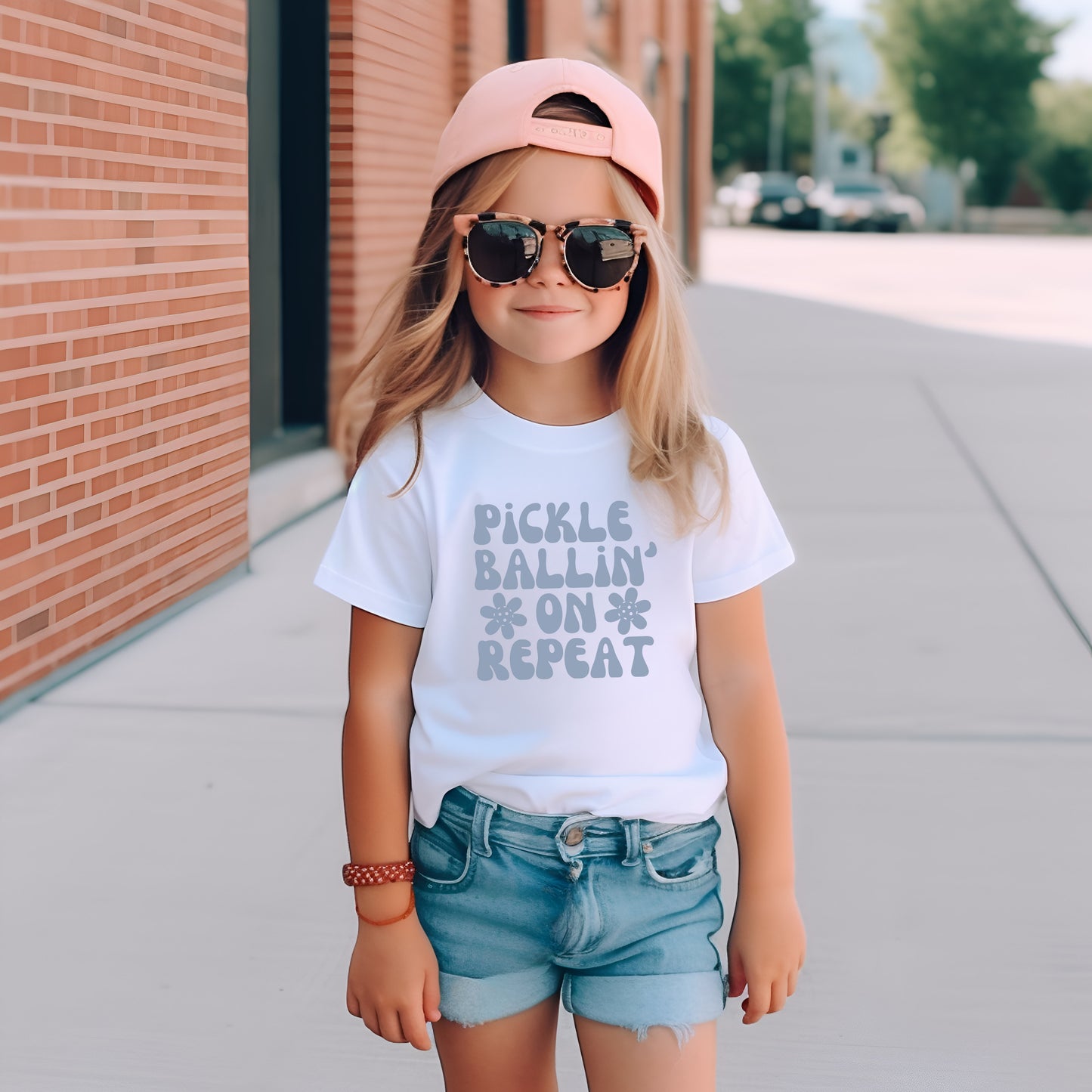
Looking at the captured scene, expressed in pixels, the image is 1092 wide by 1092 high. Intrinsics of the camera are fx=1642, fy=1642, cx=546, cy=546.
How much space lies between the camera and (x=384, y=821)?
188cm

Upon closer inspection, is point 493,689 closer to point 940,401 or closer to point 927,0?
point 940,401

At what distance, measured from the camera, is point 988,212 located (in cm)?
5753

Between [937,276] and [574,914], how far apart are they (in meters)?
24.5

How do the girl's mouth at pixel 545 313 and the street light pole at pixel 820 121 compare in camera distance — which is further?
the street light pole at pixel 820 121

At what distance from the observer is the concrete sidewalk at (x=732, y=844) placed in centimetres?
280

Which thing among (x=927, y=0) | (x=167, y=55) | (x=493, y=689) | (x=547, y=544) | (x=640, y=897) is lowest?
(x=640, y=897)

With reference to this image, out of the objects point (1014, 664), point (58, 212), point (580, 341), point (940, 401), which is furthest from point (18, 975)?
point (940, 401)

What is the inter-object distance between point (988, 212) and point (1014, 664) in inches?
2187

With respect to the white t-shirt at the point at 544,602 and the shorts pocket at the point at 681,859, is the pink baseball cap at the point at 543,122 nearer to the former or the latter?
the white t-shirt at the point at 544,602

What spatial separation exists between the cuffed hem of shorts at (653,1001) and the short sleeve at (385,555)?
1.53ft

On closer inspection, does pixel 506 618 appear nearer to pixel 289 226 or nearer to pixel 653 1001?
pixel 653 1001

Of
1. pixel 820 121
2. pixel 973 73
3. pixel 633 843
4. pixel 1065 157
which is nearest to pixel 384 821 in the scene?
pixel 633 843

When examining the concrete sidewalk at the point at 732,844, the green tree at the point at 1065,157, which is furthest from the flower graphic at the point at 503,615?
the green tree at the point at 1065,157

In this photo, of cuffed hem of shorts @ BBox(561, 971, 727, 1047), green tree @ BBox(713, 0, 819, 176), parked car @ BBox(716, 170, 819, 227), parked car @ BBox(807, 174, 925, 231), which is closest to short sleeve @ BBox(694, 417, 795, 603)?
cuffed hem of shorts @ BBox(561, 971, 727, 1047)
